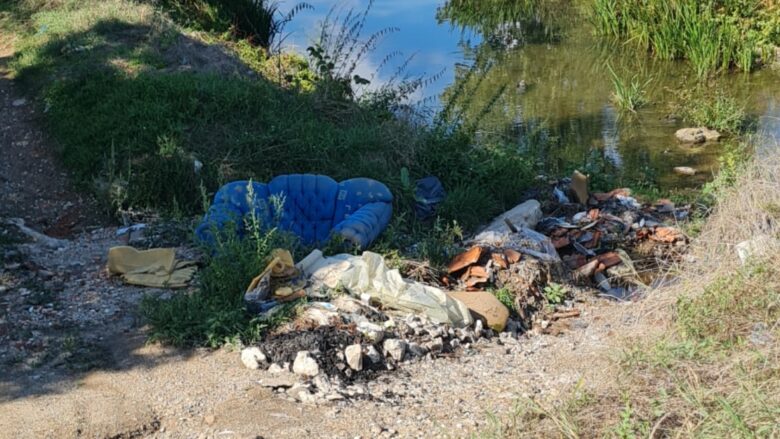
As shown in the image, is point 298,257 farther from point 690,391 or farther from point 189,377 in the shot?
point 690,391

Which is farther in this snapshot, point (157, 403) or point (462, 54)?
point (462, 54)

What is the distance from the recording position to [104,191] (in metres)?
7.86

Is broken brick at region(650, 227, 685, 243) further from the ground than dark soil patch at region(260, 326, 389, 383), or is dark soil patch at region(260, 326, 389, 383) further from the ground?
broken brick at region(650, 227, 685, 243)

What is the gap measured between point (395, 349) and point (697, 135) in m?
6.75

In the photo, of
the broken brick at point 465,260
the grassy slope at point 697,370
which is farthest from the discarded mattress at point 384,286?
the grassy slope at point 697,370

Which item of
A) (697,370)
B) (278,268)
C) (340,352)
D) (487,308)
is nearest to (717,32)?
(487,308)

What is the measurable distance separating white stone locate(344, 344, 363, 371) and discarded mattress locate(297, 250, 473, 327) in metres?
0.70

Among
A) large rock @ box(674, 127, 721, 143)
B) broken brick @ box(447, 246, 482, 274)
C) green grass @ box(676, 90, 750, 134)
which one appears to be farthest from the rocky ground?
green grass @ box(676, 90, 750, 134)

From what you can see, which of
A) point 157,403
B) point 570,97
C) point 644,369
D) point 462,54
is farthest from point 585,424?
point 462,54

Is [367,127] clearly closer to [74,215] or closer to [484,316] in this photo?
[74,215]

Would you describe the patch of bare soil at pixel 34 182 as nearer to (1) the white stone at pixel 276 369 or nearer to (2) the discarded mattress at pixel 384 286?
(2) the discarded mattress at pixel 384 286

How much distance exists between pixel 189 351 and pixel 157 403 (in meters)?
0.56

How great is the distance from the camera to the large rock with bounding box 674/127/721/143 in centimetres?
1080

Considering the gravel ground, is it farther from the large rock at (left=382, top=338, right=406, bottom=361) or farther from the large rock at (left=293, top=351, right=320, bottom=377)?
the large rock at (left=293, top=351, right=320, bottom=377)
